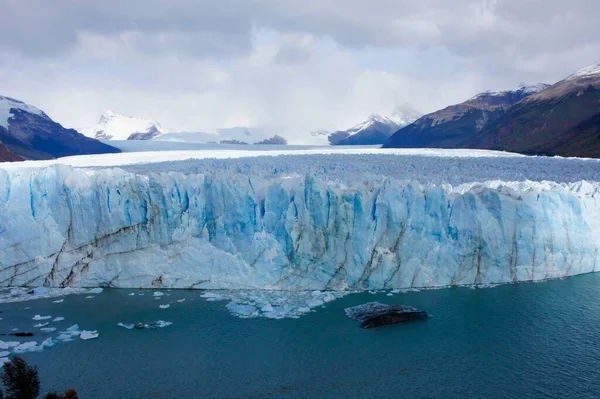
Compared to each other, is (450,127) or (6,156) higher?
(450,127)

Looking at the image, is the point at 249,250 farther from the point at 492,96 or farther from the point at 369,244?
the point at 492,96

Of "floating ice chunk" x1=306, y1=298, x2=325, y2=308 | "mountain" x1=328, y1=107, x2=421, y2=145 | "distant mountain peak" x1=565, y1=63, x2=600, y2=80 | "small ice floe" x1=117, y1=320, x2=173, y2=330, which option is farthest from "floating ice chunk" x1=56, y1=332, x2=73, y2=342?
"distant mountain peak" x1=565, y1=63, x2=600, y2=80

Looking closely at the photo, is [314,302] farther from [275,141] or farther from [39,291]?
[275,141]

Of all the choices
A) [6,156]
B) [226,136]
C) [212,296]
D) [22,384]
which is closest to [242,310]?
[212,296]

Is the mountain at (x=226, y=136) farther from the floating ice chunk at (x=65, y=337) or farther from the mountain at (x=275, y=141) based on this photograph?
the floating ice chunk at (x=65, y=337)

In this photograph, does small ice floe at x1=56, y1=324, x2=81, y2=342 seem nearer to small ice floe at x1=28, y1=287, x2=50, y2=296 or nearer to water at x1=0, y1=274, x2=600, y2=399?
water at x1=0, y1=274, x2=600, y2=399

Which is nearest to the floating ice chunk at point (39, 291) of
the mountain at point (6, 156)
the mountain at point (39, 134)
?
the mountain at point (6, 156)

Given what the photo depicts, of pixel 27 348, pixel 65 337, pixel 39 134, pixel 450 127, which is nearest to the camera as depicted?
pixel 27 348
